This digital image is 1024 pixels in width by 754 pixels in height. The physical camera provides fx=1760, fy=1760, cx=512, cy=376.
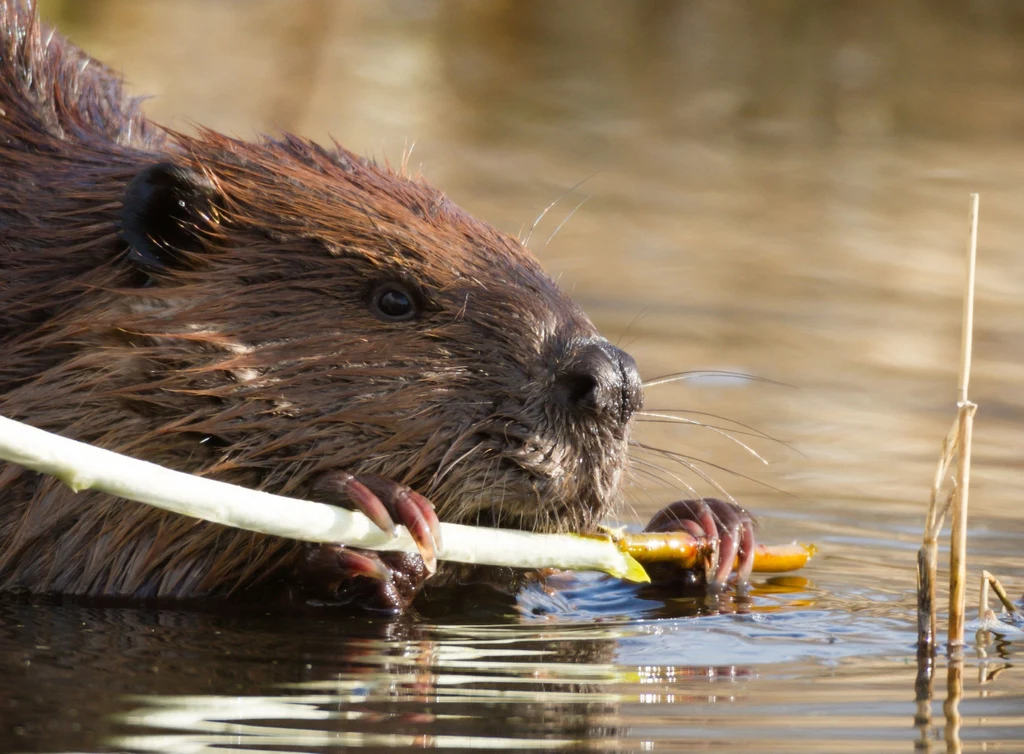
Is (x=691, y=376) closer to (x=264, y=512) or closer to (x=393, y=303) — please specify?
(x=393, y=303)

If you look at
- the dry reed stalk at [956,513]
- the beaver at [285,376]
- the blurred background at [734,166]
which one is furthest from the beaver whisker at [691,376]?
the dry reed stalk at [956,513]

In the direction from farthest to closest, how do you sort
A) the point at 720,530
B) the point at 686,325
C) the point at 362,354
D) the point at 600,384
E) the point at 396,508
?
1. the point at 686,325
2. the point at 720,530
3. the point at 362,354
4. the point at 600,384
5. the point at 396,508

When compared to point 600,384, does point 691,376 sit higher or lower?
higher

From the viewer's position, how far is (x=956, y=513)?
289cm

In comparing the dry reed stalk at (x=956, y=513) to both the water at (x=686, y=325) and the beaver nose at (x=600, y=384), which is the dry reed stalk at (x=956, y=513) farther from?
the beaver nose at (x=600, y=384)

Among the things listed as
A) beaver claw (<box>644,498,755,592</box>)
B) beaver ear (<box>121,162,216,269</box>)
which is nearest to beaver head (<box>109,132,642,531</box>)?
beaver ear (<box>121,162,216,269</box>)

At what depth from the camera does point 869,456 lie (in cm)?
512

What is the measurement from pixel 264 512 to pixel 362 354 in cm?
62

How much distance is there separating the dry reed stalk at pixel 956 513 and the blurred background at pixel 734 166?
602mm

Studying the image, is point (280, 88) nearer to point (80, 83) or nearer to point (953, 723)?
point (80, 83)

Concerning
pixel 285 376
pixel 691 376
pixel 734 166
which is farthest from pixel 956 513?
pixel 734 166

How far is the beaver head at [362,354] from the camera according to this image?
10.3 feet

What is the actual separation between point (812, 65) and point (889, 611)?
9.73 metres

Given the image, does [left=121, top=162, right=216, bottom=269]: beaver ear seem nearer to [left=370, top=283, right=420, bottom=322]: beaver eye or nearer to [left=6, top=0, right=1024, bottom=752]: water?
[left=370, top=283, right=420, bottom=322]: beaver eye
